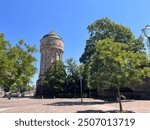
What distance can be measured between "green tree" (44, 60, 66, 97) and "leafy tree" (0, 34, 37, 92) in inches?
1737

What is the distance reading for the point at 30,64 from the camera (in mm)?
17812

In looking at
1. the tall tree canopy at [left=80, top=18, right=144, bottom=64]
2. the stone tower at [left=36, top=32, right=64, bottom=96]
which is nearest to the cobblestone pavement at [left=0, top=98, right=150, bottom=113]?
the tall tree canopy at [left=80, top=18, right=144, bottom=64]

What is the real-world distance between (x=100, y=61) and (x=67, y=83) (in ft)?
148

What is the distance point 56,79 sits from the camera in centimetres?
6272

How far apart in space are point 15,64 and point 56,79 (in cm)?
4576

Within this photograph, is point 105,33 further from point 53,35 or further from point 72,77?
point 53,35

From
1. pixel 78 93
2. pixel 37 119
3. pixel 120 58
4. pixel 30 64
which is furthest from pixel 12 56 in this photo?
pixel 78 93

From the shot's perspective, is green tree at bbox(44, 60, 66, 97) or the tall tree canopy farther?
green tree at bbox(44, 60, 66, 97)

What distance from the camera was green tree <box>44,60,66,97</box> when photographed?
62.3m

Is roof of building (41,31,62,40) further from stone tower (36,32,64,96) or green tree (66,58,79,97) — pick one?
green tree (66,58,79,97)

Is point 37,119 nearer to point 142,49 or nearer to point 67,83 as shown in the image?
point 142,49

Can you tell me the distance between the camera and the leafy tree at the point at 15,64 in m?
16.7

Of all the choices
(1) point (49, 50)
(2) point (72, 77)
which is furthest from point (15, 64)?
(1) point (49, 50)

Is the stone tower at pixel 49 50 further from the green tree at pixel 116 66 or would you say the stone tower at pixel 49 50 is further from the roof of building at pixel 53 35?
the green tree at pixel 116 66
